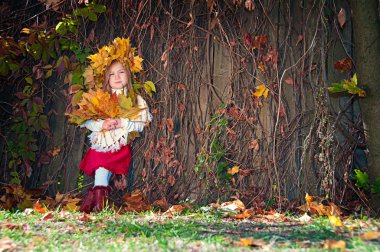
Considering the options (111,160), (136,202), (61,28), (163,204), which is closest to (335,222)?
(163,204)

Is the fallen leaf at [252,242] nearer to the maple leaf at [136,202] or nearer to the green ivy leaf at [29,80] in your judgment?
the maple leaf at [136,202]

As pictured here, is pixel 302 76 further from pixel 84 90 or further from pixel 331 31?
pixel 84 90

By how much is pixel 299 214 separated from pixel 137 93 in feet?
5.93

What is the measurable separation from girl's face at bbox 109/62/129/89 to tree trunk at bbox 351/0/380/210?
1986 mm

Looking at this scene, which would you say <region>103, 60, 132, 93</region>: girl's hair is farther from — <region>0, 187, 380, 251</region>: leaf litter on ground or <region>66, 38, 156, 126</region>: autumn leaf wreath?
<region>0, 187, 380, 251</region>: leaf litter on ground

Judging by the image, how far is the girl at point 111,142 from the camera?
14.9ft

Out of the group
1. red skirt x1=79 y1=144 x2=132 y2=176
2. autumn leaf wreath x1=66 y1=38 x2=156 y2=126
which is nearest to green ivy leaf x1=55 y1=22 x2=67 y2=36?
autumn leaf wreath x1=66 y1=38 x2=156 y2=126

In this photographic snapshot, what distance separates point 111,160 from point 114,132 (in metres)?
0.25

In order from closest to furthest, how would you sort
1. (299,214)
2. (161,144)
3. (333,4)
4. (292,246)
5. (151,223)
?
(292,246)
(151,223)
(299,214)
(333,4)
(161,144)

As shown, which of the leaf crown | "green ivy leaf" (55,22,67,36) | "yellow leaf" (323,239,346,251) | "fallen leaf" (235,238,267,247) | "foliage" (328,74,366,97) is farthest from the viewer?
"green ivy leaf" (55,22,67,36)

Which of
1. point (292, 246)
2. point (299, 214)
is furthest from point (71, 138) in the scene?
point (292, 246)

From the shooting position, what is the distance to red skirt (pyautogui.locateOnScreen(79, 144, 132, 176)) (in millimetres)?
4555

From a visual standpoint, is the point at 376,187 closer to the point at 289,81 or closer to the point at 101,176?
the point at 289,81

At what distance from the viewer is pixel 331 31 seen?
4480mm
